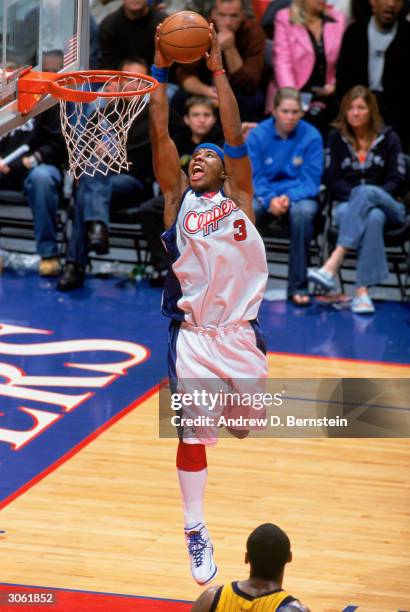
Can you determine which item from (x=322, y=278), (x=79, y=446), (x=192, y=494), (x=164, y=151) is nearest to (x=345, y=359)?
(x=322, y=278)

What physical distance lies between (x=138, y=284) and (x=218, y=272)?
5.86 metres

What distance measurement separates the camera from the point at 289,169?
36.4 ft

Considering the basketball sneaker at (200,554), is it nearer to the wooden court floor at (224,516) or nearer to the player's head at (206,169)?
the wooden court floor at (224,516)

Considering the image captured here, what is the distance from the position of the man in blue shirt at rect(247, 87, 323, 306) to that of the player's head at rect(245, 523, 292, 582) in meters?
6.83

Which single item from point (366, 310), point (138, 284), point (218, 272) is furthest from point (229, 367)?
point (138, 284)

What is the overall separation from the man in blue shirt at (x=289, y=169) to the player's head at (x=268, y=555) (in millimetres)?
6835

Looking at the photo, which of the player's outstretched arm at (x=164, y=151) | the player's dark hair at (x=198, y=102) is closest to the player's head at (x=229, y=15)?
the player's dark hair at (x=198, y=102)

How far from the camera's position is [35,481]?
23.1 feet

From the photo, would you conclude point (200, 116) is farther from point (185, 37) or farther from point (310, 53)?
point (185, 37)

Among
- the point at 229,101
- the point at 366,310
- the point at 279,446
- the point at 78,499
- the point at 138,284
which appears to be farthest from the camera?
the point at 138,284

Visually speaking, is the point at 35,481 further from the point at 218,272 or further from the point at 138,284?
the point at 138,284

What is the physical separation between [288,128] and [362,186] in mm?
896

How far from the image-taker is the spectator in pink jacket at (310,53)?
11742 millimetres

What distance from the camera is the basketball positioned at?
5.84 meters
